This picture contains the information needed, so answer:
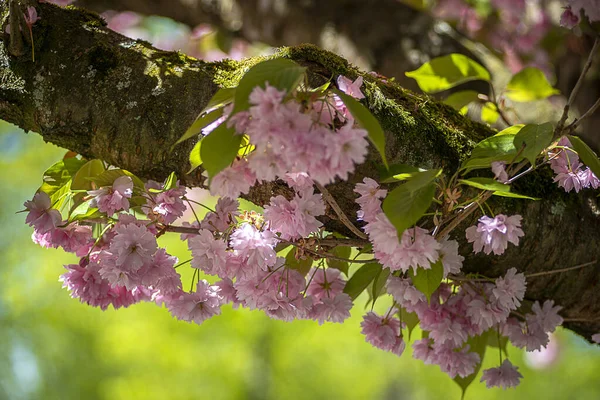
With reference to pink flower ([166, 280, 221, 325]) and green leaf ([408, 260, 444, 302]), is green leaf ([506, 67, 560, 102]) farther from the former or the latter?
pink flower ([166, 280, 221, 325])

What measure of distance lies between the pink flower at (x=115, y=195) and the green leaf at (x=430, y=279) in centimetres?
37

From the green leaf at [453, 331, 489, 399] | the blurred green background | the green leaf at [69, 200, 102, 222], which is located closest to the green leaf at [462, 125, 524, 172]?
the green leaf at [453, 331, 489, 399]

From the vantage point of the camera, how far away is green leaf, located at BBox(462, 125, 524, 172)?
74cm

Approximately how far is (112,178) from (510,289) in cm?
55

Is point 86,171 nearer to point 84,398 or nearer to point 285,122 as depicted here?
point 285,122

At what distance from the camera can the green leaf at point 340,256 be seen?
36.9 inches

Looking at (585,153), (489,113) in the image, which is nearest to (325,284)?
(585,153)

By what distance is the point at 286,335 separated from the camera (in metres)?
8.40

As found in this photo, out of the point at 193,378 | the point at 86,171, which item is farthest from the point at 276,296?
the point at 193,378

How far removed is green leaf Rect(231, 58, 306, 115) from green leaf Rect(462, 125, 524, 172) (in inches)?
10.4

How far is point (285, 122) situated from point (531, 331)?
1.99ft

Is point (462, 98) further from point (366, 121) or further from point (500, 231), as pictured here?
point (366, 121)

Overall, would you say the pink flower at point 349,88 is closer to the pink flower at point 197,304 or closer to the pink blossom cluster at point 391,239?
the pink blossom cluster at point 391,239

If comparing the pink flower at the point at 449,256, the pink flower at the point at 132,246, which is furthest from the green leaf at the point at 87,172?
the pink flower at the point at 449,256
